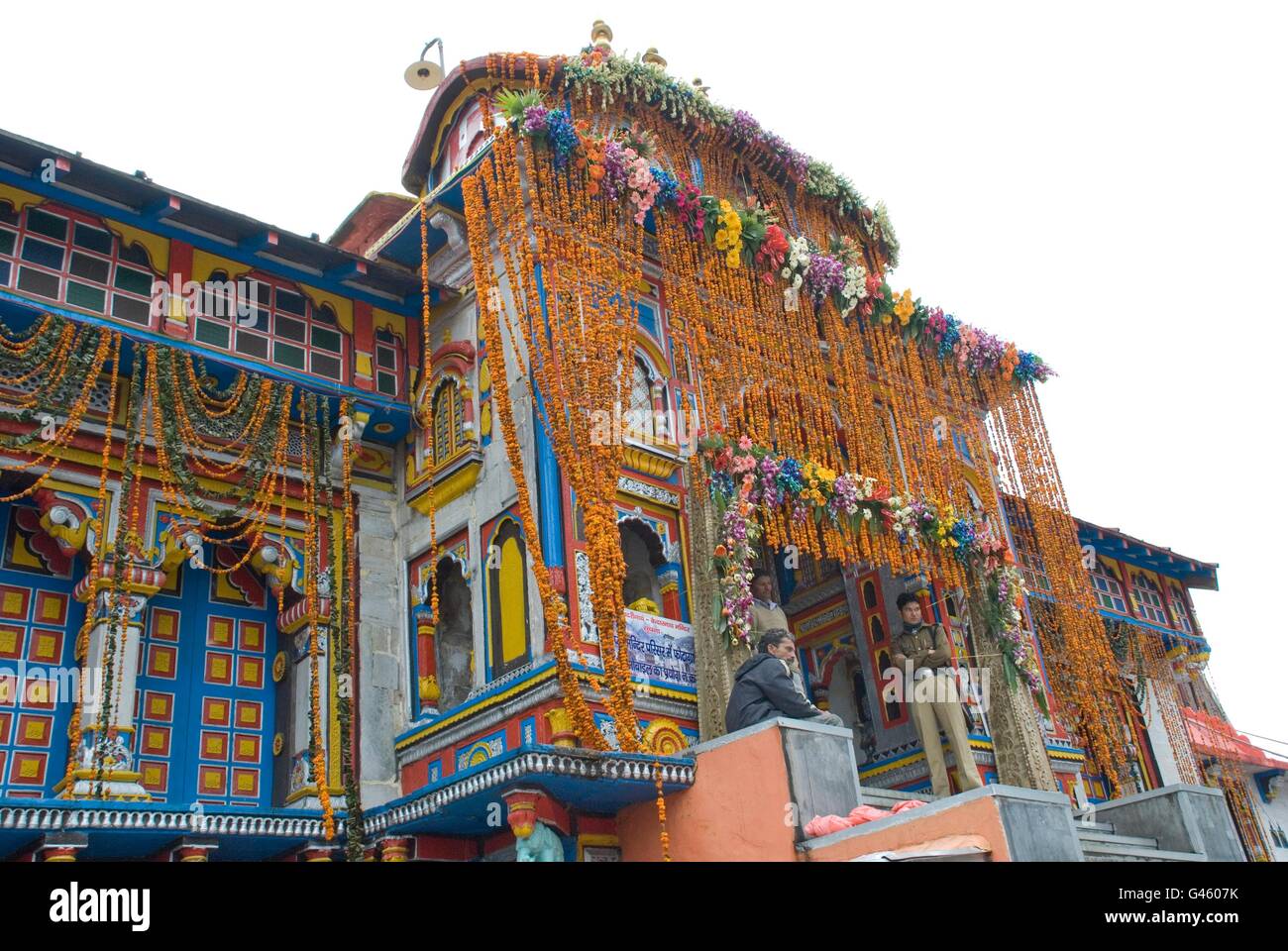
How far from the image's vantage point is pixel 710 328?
46.7 ft

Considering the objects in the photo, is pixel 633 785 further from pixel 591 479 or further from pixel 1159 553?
pixel 1159 553

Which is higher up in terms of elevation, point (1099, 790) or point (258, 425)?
point (258, 425)

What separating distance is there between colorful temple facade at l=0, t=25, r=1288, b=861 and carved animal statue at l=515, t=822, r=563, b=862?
3cm

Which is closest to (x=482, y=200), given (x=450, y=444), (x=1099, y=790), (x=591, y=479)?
(x=450, y=444)

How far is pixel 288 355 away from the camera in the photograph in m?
13.4

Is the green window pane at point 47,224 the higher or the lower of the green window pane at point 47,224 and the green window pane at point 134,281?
the higher

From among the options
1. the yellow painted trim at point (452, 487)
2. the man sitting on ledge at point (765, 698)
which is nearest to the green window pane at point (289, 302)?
the yellow painted trim at point (452, 487)

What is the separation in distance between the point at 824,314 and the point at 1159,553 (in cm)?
996

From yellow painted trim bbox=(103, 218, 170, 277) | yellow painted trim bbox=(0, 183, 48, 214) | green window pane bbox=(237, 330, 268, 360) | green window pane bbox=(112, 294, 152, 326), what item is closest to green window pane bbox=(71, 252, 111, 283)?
green window pane bbox=(112, 294, 152, 326)

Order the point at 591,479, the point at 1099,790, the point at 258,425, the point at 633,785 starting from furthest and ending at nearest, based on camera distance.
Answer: the point at 1099,790 < the point at 258,425 < the point at 591,479 < the point at 633,785

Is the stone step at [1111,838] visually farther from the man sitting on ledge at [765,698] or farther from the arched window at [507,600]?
the arched window at [507,600]

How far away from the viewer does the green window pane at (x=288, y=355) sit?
43.5ft

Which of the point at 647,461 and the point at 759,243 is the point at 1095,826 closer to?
the point at 647,461

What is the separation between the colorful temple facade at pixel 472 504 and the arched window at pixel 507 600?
39mm
